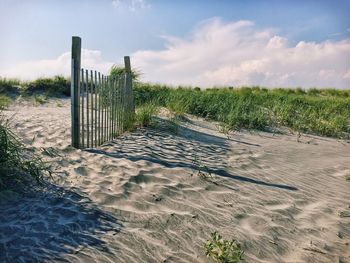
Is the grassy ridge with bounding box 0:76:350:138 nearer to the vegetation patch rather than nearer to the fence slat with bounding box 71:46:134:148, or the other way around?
the vegetation patch

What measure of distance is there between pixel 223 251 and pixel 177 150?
3781 millimetres

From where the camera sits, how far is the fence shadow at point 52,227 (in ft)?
11.7

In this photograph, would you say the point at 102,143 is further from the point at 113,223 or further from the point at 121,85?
the point at 113,223

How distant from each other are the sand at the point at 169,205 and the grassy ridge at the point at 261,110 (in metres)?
3.56

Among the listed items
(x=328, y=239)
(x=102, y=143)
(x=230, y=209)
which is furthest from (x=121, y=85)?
(x=328, y=239)

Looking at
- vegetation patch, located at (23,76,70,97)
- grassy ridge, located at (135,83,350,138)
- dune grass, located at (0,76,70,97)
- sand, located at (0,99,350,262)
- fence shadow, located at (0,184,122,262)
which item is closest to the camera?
fence shadow, located at (0,184,122,262)

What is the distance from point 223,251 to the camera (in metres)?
3.67

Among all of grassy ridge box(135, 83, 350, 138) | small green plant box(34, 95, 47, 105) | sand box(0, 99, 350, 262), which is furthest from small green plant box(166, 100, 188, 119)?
small green plant box(34, 95, 47, 105)

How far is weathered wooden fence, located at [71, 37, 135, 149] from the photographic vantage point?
22.4 ft

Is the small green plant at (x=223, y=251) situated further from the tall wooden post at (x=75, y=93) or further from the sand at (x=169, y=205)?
the tall wooden post at (x=75, y=93)

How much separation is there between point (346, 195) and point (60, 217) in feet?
13.7

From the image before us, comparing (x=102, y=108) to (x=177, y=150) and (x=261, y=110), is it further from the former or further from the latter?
(x=261, y=110)

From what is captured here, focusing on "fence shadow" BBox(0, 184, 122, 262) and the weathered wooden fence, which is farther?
the weathered wooden fence

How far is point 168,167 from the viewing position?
20.2 feet
